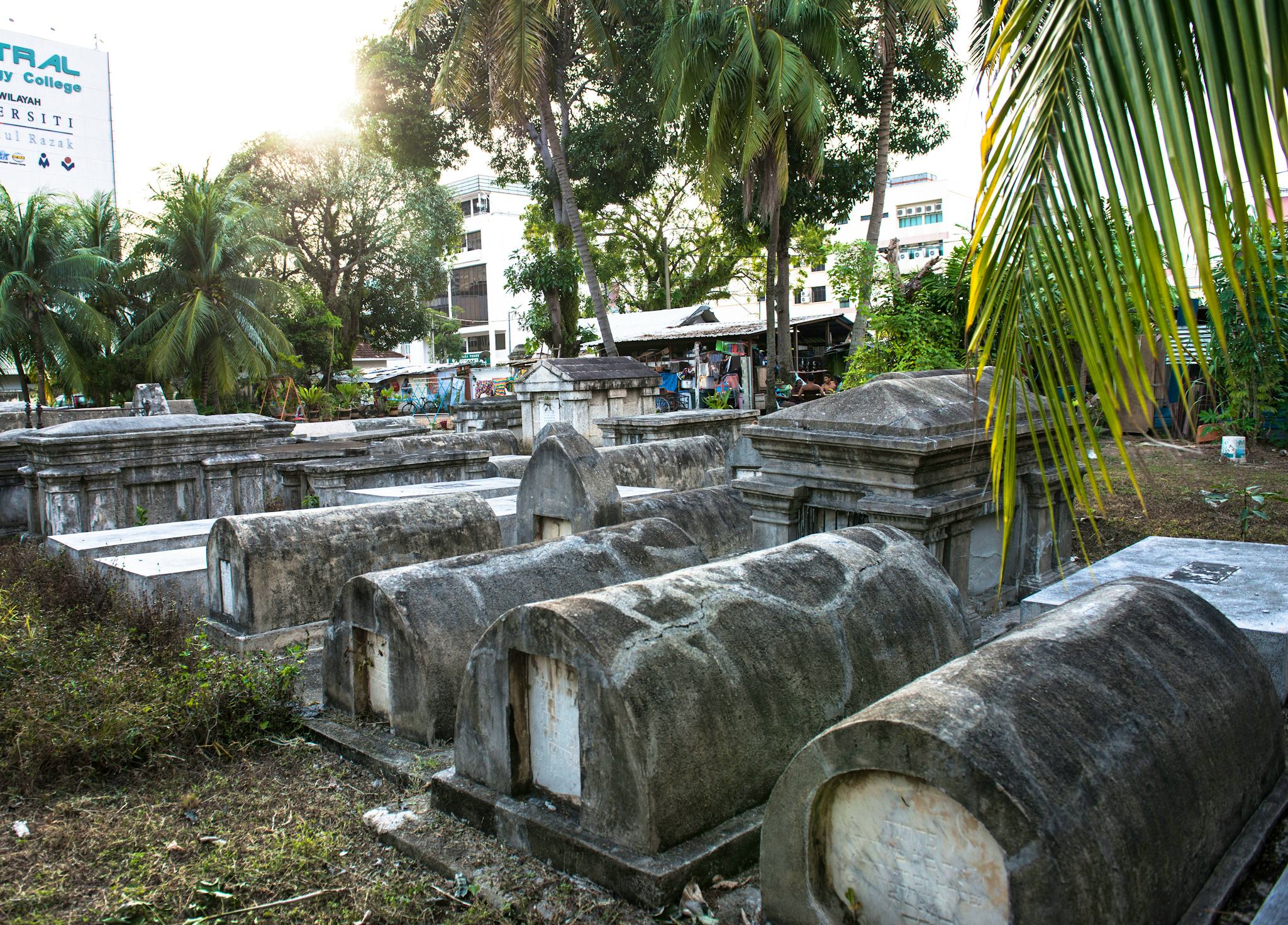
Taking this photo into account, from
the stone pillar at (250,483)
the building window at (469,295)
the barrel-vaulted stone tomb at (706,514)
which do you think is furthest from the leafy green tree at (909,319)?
the building window at (469,295)

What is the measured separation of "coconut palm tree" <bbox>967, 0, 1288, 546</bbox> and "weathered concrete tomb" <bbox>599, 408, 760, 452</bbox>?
31.5 feet

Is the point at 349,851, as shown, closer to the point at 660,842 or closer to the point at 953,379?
the point at 660,842

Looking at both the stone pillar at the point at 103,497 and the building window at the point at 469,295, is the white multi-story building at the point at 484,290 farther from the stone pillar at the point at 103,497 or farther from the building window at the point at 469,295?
the stone pillar at the point at 103,497

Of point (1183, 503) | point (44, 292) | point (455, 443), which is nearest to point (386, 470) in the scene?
point (455, 443)

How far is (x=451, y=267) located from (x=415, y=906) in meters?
47.5

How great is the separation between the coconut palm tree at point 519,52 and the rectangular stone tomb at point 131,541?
10.3 meters

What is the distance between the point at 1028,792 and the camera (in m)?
2.31

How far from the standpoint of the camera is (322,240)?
30984mm

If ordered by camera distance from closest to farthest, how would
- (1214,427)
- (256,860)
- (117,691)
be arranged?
1. (256,860)
2. (117,691)
3. (1214,427)

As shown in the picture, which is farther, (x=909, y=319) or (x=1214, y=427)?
(x=1214, y=427)

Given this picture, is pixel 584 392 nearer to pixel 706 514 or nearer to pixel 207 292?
pixel 706 514

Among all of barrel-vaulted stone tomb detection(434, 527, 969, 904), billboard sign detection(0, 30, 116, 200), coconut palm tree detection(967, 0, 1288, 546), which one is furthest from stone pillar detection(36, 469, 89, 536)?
billboard sign detection(0, 30, 116, 200)

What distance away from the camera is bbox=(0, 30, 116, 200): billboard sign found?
3038 cm

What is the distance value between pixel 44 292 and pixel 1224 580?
2196 centimetres
